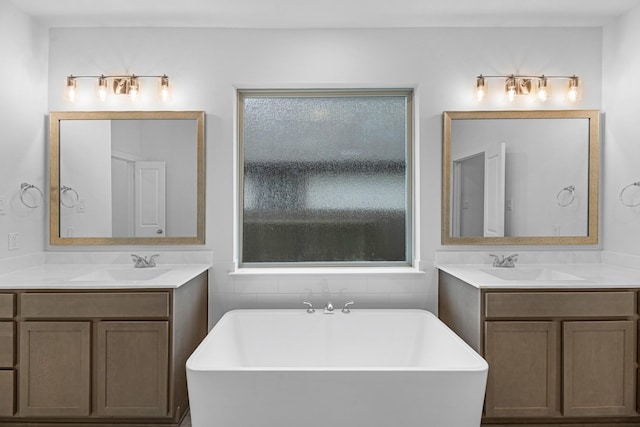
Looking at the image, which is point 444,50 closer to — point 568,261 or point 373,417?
point 568,261

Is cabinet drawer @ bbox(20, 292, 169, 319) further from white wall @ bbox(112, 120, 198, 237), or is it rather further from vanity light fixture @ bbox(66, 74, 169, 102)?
vanity light fixture @ bbox(66, 74, 169, 102)

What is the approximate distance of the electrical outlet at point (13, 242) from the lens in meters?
2.60

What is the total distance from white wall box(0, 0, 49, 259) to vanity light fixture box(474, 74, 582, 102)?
300 centimetres

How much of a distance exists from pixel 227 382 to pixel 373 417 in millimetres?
662

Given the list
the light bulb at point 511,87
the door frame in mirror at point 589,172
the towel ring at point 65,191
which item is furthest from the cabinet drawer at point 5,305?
the light bulb at point 511,87

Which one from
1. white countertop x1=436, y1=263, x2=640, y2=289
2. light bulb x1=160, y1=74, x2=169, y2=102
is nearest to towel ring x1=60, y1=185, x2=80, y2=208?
light bulb x1=160, y1=74, x2=169, y2=102

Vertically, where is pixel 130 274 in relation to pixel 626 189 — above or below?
below

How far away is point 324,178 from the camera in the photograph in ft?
10.2

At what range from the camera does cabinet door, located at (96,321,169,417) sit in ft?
7.39

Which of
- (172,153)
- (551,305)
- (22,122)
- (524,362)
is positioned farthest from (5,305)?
(551,305)

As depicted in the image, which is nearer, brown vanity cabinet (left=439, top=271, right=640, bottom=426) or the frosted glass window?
brown vanity cabinet (left=439, top=271, right=640, bottom=426)

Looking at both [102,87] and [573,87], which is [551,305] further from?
[102,87]

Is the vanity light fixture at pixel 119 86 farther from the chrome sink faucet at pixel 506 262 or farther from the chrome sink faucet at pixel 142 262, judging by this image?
the chrome sink faucet at pixel 506 262

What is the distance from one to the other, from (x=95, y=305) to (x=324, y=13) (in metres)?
2.23
